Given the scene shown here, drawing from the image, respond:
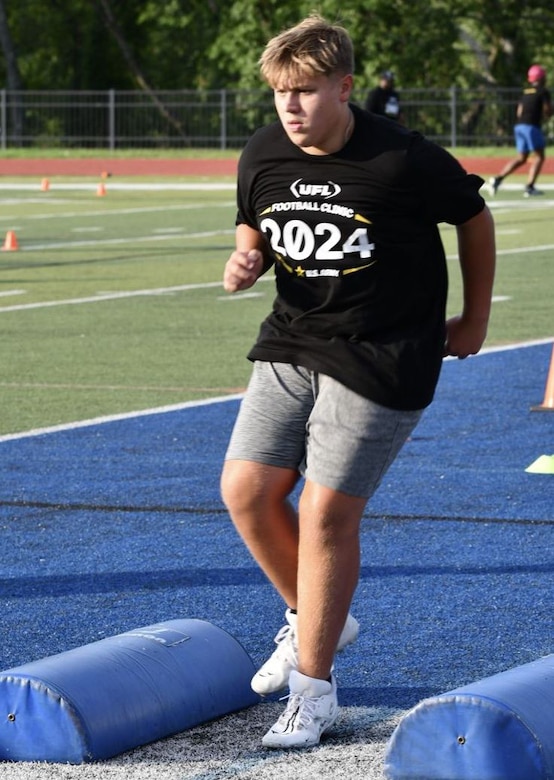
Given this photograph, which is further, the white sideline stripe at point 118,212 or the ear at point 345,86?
the white sideline stripe at point 118,212

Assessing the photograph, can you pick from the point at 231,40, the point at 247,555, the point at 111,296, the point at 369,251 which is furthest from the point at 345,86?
the point at 231,40

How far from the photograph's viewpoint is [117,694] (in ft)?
14.5

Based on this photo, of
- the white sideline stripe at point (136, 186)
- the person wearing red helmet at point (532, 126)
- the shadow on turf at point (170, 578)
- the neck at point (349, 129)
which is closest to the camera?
the neck at point (349, 129)

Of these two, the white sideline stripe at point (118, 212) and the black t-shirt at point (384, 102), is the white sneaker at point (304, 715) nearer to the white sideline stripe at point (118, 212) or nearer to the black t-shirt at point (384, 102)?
the white sideline stripe at point (118, 212)

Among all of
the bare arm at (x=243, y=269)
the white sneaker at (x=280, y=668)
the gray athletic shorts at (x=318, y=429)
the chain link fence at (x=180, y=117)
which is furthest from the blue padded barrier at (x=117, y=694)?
the chain link fence at (x=180, y=117)

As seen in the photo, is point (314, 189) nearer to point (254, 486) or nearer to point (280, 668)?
point (254, 486)

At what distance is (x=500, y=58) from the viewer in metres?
57.5

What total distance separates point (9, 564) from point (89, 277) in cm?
1148

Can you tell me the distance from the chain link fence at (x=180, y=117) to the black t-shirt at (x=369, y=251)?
134 ft

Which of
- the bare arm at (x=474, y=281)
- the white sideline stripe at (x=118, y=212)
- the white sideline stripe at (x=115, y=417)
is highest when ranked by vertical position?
the bare arm at (x=474, y=281)

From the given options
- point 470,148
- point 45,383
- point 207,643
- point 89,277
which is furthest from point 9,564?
point 470,148

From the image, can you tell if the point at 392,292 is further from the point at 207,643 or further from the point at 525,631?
the point at 525,631

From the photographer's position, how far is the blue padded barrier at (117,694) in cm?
431

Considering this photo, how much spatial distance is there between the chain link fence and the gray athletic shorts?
40.8 metres
